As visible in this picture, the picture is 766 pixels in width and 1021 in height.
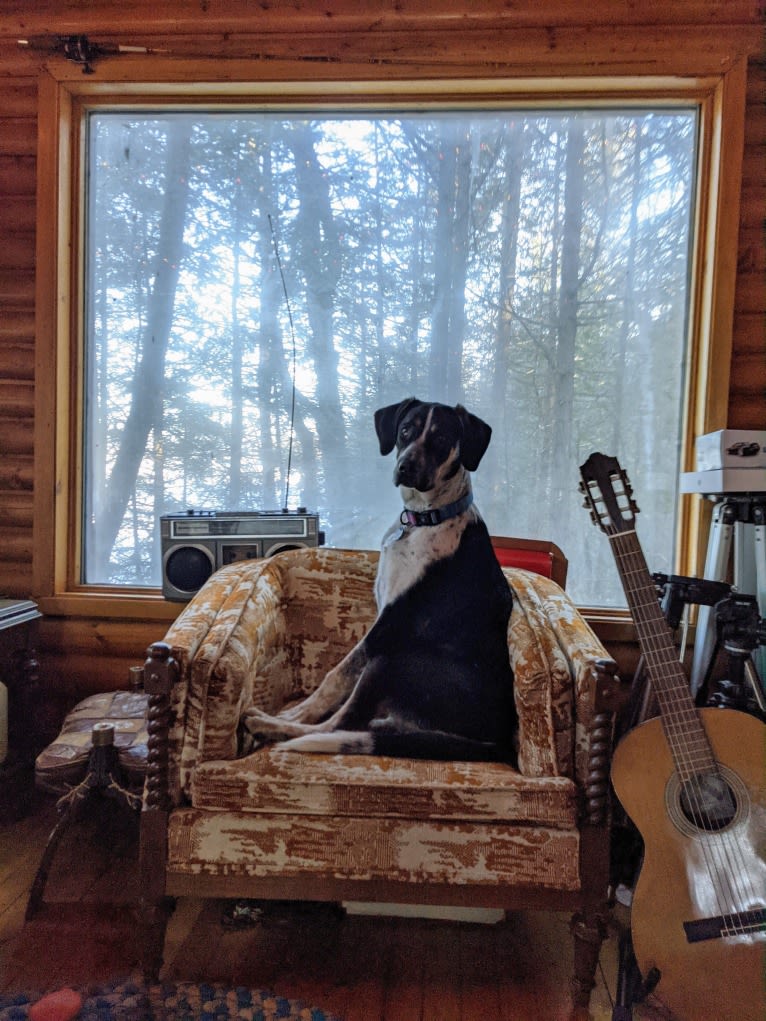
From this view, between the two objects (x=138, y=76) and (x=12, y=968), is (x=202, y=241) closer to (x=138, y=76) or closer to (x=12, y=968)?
(x=138, y=76)

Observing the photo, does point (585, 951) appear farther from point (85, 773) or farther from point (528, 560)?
point (85, 773)

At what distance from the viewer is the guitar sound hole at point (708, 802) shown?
4.08 ft

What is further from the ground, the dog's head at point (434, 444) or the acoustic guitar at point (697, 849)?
the dog's head at point (434, 444)

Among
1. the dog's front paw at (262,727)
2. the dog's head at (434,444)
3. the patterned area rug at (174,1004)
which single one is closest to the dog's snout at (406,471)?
the dog's head at (434,444)

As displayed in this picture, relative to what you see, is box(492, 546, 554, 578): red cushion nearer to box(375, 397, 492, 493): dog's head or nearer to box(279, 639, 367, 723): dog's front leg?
box(375, 397, 492, 493): dog's head

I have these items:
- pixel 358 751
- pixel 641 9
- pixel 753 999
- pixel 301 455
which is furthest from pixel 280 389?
pixel 753 999

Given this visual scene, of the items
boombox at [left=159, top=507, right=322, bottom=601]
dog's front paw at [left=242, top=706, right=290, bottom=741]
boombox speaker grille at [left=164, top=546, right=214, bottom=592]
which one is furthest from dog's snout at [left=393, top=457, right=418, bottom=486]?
boombox speaker grille at [left=164, top=546, right=214, bottom=592]

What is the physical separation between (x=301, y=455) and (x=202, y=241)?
2.64 feet

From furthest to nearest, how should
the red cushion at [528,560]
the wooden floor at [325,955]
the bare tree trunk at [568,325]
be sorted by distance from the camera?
the bare tree trunk at [568,325], the red cushion at [528,560], the wooden floor at [325,955]

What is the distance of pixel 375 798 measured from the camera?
124 centimetres

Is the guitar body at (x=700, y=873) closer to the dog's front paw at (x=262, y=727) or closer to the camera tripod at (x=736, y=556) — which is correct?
the camera tripod at (x=736, y=556)

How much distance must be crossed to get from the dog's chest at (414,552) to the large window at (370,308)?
27.4 inches

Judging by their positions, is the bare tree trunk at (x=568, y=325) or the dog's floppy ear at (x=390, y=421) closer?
the dog's floppy ear at (x=390, y=421)

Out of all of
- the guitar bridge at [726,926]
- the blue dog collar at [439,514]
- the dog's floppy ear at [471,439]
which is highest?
the dog's floppy ear at [471,439]
